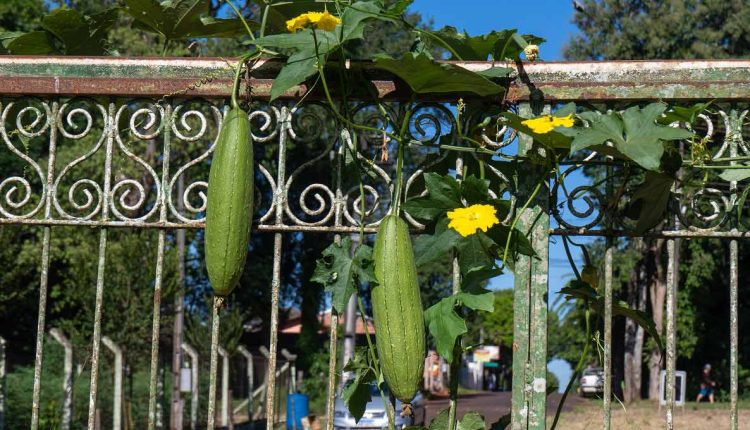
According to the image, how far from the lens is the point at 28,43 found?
304cm

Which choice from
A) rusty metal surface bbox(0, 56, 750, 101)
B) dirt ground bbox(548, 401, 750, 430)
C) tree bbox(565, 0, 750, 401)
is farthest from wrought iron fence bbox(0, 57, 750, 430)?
tree bbox(565, 0, 750, 401)

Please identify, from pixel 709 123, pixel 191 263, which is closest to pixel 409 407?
pixel 709 123

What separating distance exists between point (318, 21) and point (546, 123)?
634 mm

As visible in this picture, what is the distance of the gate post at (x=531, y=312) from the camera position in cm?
269

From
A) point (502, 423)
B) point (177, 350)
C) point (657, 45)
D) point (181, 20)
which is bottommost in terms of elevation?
point (177, 350)

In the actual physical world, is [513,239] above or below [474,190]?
below

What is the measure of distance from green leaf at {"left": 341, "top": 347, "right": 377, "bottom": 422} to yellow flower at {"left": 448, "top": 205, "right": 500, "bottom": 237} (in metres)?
0.44

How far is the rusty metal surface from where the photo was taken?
268 centimetres

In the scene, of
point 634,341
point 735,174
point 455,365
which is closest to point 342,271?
point 455,365

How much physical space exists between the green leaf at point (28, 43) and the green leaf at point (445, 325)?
4.85 ft

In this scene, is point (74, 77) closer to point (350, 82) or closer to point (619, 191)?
point (350, 82)

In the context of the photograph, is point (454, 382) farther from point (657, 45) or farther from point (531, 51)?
point (657, 45)

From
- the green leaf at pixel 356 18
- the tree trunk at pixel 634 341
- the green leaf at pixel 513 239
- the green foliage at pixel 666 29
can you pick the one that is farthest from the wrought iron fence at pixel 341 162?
the tree trunk at pixel 634 341

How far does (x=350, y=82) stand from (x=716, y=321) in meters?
30.0
